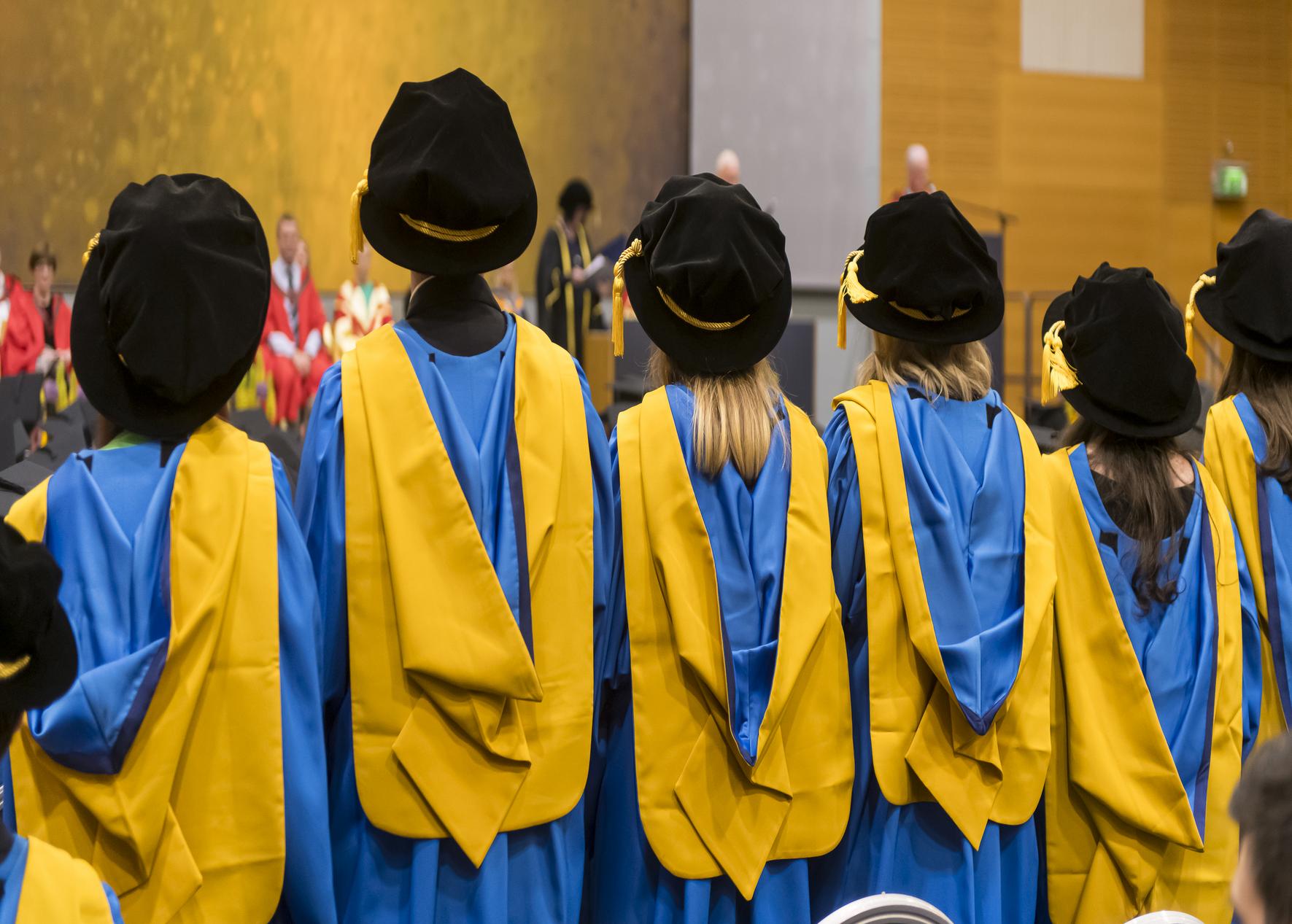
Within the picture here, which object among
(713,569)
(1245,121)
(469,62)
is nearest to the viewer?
(713,569)

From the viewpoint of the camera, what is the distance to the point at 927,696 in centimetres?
287

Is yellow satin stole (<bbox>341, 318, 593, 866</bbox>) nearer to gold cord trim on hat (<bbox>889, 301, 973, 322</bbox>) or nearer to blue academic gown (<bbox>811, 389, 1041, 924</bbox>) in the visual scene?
blue academic gown (<bbox>811, 389, 1041, 924</bbox>)

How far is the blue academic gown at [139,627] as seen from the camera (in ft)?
7.06

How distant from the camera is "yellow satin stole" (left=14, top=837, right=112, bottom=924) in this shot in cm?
158

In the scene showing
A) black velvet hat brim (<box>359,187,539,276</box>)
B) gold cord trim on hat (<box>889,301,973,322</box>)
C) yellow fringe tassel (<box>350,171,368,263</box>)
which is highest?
yellow fringe tassel (<box>350,171,368,263</box>)

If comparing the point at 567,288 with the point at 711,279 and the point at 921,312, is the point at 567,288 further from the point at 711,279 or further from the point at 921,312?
the point at 711,279

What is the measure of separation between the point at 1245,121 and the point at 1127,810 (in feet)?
40.8

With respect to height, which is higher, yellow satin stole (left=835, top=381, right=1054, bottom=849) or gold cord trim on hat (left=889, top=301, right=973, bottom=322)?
gold cord trim on hat (left=889, top=301, right=973, bottom=322)

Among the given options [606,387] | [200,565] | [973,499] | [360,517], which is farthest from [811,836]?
[606,387]

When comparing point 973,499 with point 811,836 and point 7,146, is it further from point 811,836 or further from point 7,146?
point 7,146

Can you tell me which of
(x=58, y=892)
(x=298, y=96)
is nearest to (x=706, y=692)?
(x=58, y=892)

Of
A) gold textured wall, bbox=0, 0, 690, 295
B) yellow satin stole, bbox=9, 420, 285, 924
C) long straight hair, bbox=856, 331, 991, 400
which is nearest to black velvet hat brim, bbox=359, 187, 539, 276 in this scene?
yellow satin stole, bbox=9, 420, 285, 924

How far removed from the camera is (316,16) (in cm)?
1212

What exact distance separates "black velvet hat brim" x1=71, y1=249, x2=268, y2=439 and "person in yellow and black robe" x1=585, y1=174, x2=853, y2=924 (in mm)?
868
